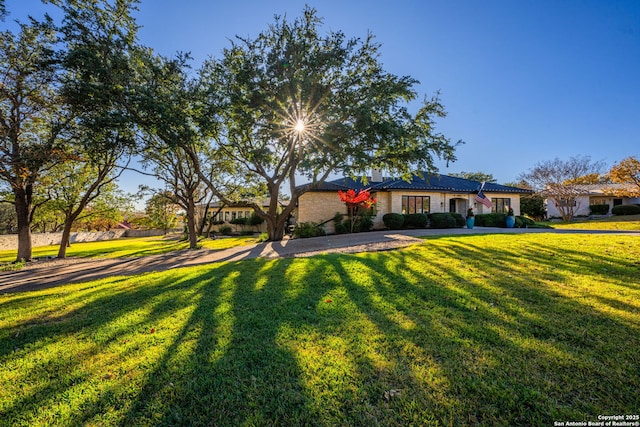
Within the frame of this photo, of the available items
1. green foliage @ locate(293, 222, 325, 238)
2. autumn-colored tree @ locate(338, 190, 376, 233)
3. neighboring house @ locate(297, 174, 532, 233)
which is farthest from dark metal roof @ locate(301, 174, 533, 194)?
green foliage @ locate(293, 222, 325, 238)

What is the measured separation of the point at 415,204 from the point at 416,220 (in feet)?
7.13

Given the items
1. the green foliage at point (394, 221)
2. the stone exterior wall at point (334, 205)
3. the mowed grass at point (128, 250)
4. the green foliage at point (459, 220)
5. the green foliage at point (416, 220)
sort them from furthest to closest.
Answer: the stone exterior wall at point (334, 205), the green foliage at point (459, 220), the green foliage at point (416, 220), the green foliage at point (394, 221), the mowed grass at point (128, 250)

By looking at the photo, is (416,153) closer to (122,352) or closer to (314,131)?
(314,131)

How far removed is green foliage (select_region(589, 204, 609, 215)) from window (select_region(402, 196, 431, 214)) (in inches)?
1047

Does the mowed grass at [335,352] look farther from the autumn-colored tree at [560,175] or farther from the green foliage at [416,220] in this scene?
the autumn-colored tree at [560,175]

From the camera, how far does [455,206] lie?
24.0 m

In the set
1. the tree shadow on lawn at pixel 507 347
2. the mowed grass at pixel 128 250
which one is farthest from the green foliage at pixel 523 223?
the mowed grass at pixel 128 250

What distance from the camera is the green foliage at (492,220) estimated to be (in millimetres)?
20438

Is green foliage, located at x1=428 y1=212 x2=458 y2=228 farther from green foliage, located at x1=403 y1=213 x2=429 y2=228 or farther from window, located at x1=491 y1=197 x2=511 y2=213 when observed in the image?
window, located at x1=491 y1=197 x2=511 y2=213

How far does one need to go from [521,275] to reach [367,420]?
206 inches

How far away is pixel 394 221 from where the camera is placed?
19344mm

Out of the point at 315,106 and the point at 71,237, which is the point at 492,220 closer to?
the point at 315,106

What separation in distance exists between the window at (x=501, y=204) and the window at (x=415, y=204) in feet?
23.8

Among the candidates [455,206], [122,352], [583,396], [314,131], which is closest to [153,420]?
[122,352]
